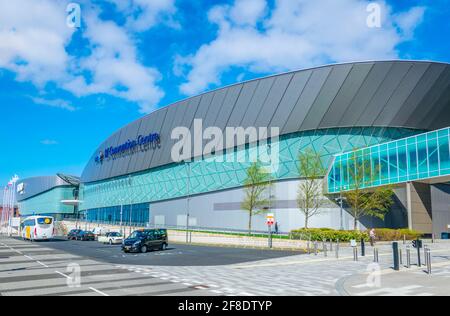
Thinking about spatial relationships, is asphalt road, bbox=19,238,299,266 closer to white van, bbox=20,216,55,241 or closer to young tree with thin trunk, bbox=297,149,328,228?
young tree with thin trunk, bbox=297,149,328,228

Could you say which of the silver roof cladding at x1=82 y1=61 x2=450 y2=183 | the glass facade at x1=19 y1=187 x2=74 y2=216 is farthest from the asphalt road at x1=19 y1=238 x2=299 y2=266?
the glass facade at x1=19 y1=187 x2=74 y2=216

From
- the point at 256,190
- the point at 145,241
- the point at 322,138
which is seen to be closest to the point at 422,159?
the point at 322,138

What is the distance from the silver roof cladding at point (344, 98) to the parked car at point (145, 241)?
82.9 feet

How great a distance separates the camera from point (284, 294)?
42.4 feet

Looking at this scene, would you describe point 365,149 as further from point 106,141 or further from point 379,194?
point 106,141

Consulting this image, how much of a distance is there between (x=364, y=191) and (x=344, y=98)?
11.6 meters

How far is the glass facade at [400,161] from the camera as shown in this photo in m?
39.6

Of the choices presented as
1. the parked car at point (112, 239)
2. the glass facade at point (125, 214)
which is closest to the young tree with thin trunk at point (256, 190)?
the parked car at point (112, 239)

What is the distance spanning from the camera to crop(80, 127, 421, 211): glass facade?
49.9m

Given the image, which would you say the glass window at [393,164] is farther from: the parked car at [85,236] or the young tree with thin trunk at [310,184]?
the parked car at [85,236]

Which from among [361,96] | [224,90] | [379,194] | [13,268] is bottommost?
[13,268]
